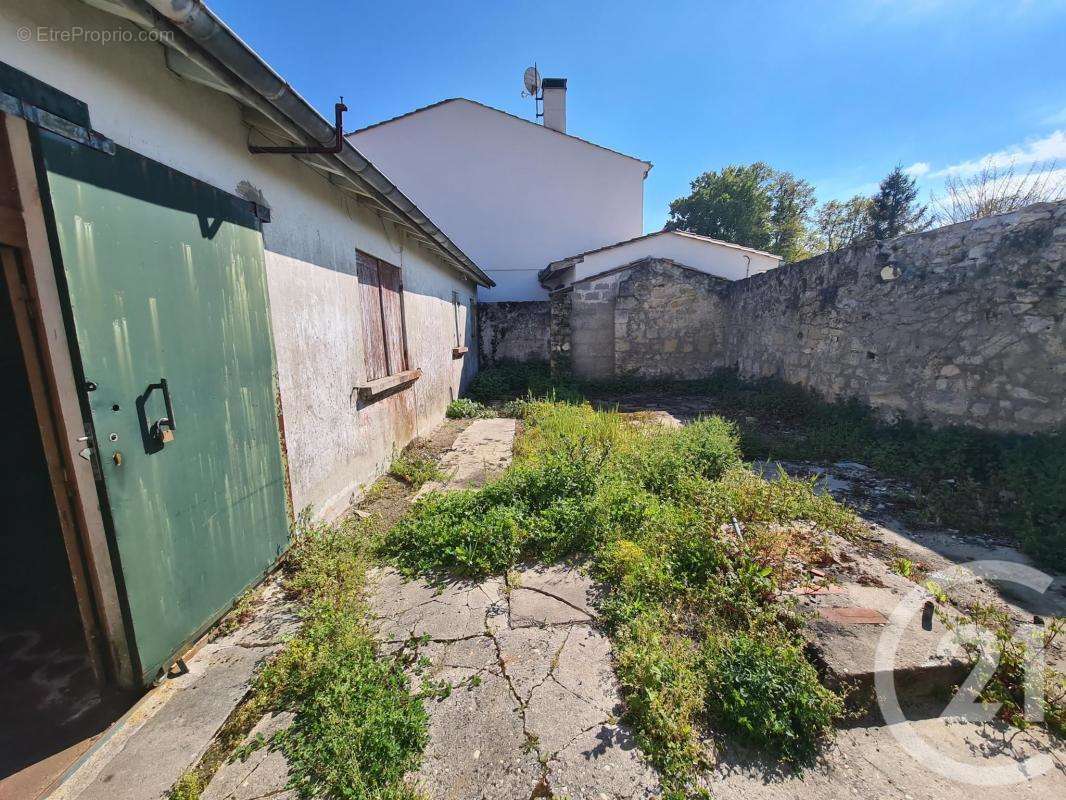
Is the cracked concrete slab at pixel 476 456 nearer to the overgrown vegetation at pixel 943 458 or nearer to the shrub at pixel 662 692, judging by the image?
the shrub at pixel 662 692

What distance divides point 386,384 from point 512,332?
24.1 ft

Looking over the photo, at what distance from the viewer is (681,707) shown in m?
1.81

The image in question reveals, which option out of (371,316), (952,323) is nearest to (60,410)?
(371,316)

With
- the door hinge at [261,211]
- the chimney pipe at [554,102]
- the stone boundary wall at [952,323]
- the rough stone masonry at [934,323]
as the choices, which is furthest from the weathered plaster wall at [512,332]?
the door hinge at [261,211]

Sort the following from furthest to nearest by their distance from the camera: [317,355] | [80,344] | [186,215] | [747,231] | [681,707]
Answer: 1. [747,231]
2. [317,355]
3. [186,215]
4. [681,707]
5. [80,344]

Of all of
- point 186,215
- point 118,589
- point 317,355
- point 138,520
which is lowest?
point 118,589

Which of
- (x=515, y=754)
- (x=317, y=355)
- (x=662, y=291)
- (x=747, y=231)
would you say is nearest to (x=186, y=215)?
(x=317, y=355)

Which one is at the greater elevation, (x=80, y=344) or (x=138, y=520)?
(x=80, y=344)

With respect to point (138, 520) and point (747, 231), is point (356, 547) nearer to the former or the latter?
point (138, 520)

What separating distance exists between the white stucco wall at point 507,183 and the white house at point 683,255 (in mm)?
4334

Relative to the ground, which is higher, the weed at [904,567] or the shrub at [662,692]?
the weed at [904,567]

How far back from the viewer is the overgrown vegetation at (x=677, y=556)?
1.80 meters

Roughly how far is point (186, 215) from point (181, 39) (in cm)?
72

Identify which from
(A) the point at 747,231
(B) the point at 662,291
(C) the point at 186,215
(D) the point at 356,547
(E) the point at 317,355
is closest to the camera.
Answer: (C) the point at 186,215
